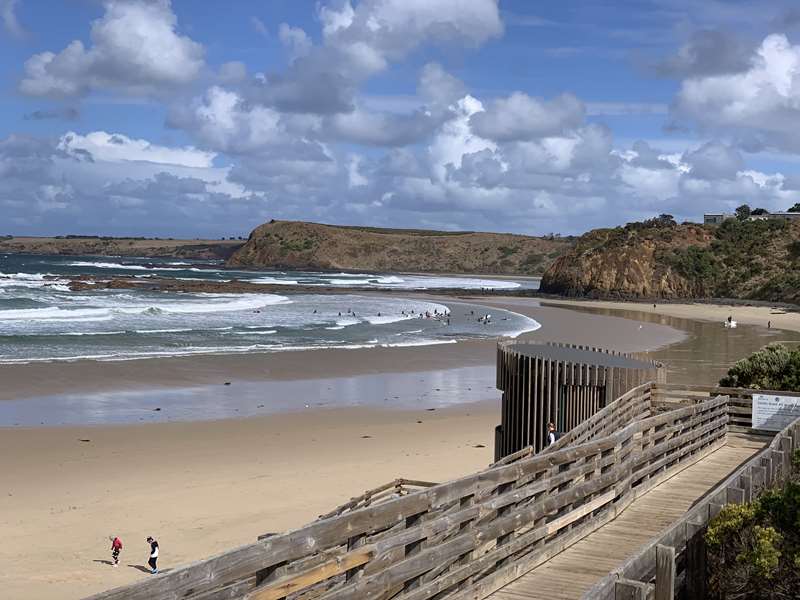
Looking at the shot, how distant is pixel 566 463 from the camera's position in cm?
761

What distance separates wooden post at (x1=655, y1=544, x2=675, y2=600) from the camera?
475 cm

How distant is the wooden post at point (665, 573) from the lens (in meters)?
4.75

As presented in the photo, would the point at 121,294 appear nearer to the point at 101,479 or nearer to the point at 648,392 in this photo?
the point at 101,479

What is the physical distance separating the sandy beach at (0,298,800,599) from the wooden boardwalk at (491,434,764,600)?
728cm

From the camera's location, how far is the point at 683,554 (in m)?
5.63

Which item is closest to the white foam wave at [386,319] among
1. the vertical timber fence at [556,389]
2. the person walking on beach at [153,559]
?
the vertical timber fence at [556,389]

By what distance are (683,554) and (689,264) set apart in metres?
93.8

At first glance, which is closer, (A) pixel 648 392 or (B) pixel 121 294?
(A) pixel 648 392

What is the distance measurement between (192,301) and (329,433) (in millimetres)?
51072

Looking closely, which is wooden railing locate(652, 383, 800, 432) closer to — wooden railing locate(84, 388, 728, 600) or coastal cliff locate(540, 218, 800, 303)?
wooden railing locate(84, 388, 728, 600)

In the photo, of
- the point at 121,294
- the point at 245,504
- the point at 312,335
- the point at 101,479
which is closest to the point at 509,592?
the point at 245,504

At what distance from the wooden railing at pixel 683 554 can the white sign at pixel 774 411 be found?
18.2 ft

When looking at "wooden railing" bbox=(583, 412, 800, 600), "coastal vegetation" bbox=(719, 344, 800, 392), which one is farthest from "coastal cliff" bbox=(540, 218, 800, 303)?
"wooden railing" bbox=(583, 412, 800, 600)

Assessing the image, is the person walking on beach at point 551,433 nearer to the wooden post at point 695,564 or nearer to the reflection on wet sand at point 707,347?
the wooden post at point 695,564
